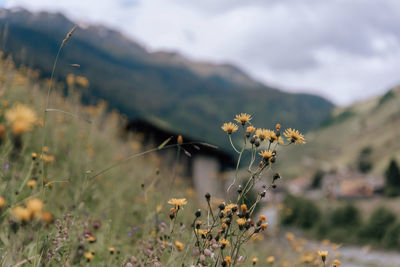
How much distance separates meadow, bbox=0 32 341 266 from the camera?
1622mm

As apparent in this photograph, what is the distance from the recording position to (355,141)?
144 meters

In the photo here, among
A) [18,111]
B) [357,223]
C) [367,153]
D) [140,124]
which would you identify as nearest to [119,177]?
[18,111]

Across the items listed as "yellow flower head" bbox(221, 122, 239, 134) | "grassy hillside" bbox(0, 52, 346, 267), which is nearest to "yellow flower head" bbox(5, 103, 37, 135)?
"grassy hillside" bbox(0, 52, 346, 267)

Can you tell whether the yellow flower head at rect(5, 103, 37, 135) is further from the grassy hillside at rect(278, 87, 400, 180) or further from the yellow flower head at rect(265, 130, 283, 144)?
the grassy hillside at rect(278, 87, 400, 180)

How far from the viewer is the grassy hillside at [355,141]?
109 metres

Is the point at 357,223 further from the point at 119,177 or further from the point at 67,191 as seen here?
the point at 67,191

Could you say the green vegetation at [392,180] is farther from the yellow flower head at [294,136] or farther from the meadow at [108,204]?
the yellow flower head at [294,136]

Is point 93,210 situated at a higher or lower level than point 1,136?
higher

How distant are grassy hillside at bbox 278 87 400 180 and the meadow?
98010mm

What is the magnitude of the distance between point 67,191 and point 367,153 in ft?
380

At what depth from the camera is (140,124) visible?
16906 mm

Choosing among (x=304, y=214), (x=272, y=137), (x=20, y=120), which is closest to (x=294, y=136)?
(x=272, y=137)

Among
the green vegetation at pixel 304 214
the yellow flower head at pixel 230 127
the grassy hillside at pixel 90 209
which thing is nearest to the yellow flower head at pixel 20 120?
the grassy hillside at pixel 90 209

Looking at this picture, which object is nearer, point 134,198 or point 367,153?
point 134,198
